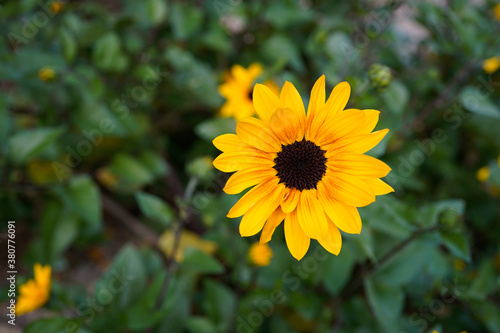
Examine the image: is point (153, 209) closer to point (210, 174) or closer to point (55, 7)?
point (210, 174)

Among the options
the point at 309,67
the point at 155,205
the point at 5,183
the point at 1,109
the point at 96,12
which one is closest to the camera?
the point at 155,205

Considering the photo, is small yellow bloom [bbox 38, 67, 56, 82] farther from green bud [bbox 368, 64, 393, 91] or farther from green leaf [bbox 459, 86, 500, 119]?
green leaf [bbox 459, 86, 500, 119]

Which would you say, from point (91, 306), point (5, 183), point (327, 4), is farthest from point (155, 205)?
point (327, 4)

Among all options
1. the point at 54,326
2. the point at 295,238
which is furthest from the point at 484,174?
the point at 54,326

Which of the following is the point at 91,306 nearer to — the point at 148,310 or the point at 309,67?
the point at 148,310

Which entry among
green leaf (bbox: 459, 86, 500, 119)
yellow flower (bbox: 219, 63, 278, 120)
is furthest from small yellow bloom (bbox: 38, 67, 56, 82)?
green leaf (bbox: 459, 86, 500, 119)

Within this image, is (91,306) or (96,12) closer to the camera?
(91,306)

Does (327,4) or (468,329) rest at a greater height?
(327,4)
